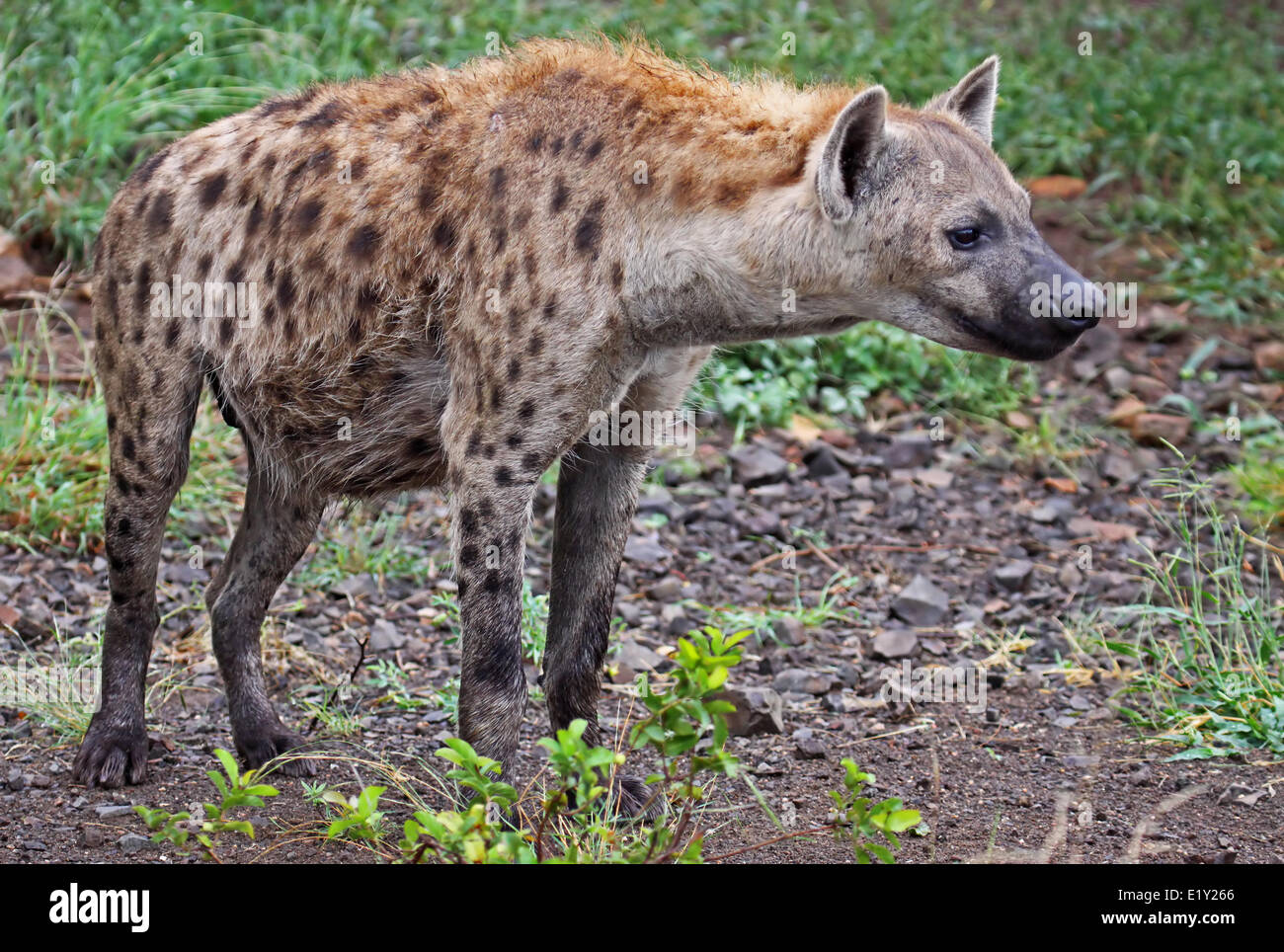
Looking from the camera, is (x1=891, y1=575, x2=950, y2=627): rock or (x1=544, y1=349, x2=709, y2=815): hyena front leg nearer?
(x1=544, y1=349, x2=709, y2=815): hyena front leg

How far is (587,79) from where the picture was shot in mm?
4012

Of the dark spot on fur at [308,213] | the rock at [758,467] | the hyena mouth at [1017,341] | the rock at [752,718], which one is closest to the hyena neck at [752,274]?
the hyena mouth at [1017,341]

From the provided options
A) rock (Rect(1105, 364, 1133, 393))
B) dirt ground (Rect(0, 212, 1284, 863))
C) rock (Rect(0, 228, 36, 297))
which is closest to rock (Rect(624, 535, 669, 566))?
dirt ground (Rect(0, 212, 1284, 863))

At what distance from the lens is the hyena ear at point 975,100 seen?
406cm

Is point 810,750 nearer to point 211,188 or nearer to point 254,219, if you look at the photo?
point 254,219

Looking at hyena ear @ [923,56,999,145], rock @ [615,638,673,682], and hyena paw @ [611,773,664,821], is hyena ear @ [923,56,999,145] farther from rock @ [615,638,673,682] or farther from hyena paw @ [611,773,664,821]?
rock @ [615,638,673,682]

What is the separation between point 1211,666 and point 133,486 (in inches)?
131

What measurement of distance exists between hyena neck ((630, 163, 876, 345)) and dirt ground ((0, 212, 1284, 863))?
4.21ft

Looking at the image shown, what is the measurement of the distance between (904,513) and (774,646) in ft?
4.04

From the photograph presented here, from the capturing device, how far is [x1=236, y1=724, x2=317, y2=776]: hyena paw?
176 inches

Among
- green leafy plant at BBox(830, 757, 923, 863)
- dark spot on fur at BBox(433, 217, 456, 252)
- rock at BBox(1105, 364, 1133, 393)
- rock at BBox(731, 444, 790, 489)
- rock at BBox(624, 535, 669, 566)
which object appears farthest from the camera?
rock at BBox(1105, 364, 1133, 393)

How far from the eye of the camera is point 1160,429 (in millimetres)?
6840

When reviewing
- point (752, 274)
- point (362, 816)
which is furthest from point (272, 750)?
point (752, 274)

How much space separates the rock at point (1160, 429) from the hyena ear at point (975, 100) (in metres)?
3.09
